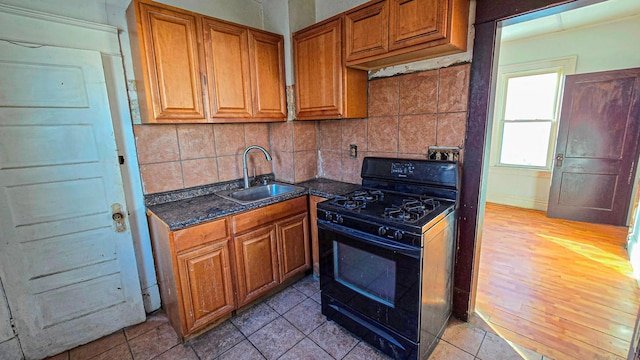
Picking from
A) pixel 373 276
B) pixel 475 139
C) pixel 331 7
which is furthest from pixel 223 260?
pixel 331 7

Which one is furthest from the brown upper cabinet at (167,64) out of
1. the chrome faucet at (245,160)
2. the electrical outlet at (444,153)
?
the electrical outlet at (444,153)

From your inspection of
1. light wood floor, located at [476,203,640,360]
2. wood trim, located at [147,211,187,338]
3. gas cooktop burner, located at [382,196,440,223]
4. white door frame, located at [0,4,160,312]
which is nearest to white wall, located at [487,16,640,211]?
light wood floor, located at [476,203,640,360]

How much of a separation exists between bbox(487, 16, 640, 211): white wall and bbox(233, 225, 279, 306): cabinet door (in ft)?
14.3

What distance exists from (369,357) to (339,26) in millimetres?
2230

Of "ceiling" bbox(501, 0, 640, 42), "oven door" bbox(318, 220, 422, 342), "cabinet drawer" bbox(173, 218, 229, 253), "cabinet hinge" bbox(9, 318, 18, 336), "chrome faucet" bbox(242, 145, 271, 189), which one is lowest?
"cabinet hinge" bbox(9, 318, 18, 336)

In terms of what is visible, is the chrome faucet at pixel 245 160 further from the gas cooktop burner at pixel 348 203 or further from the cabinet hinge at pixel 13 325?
the cabinet hinge at pixel 13 325

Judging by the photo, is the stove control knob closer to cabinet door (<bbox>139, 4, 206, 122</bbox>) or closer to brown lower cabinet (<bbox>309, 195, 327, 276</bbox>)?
brown lower cabinet (<bbox>309, 195, 327, 276</bbox>)

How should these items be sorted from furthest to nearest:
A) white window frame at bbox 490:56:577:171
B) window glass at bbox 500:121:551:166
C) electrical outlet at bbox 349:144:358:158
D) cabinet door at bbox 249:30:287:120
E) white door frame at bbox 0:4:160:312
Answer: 1. window glass at bbox 500:121:551:166
2. white window frame at bbox 490:56:577:171
3. electrical outlet at bbox 349:144:358:158
4. cabinet door at bbox 249:30:287:120
5. white door frame at bbox 0:4:160:312

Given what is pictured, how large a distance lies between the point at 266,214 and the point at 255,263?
0.38 metres

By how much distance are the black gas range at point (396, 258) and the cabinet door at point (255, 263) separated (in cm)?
47

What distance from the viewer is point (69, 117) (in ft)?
5.45

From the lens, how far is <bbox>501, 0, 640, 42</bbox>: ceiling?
9.93 feet

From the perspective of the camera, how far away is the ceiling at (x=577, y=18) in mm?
3025

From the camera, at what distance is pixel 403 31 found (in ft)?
5.48
